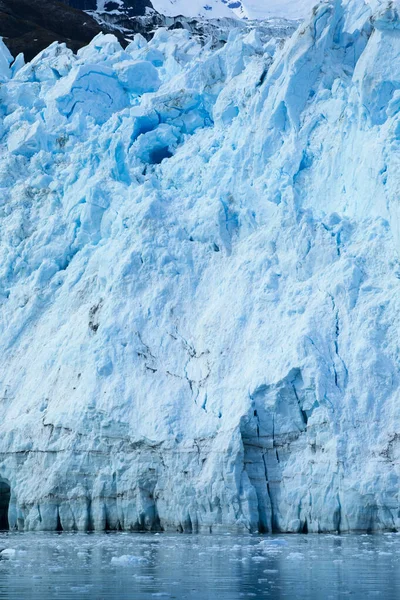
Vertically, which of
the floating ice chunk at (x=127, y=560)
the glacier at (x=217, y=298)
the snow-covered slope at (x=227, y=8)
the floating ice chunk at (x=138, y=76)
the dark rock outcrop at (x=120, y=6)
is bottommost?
the floating ice chunk at (x=127, y=560)

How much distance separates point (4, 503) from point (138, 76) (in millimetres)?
11639

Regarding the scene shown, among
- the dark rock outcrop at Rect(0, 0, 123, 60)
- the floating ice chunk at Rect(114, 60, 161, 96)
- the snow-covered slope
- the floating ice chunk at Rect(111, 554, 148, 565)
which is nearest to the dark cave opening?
the floating ice chunk at Rect(111, 554, 148, 565)

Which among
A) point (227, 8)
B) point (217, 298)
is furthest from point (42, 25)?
point (217, 298)

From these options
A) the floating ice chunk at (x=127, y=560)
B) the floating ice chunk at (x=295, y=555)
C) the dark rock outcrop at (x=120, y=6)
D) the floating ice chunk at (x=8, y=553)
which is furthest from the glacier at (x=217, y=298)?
the dark rock outcrop at (x=120, y=6)

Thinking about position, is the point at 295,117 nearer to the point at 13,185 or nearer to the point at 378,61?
the point at 378,61

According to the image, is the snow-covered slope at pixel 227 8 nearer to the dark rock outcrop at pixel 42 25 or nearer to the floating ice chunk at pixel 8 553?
the dark rock outcrop at pixel 42 25

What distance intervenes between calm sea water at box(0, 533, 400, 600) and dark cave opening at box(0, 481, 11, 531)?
328 centimetres

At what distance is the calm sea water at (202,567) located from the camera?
29.0ft

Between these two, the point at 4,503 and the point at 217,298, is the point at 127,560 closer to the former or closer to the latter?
the point at 217,298

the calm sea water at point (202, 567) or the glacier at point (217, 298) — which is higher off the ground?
the glacier at point (217, 298)

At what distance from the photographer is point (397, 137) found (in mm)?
18484

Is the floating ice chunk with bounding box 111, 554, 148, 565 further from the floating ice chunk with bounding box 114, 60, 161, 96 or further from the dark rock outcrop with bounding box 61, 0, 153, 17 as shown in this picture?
the dark rock outcrop with bounding box 61, 0, 153, 17

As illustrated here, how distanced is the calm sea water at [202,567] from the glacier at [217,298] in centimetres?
145

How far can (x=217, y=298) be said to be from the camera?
1833cm
